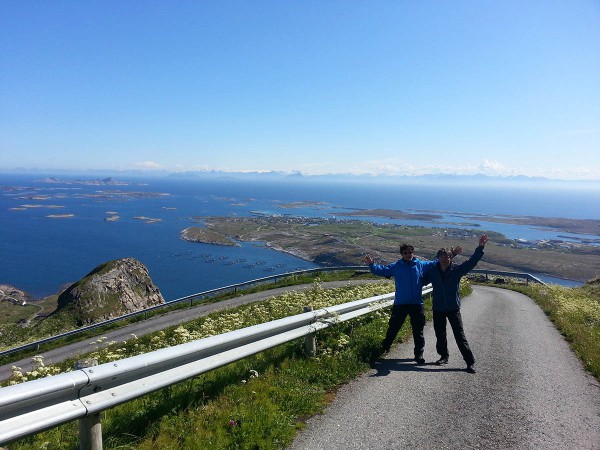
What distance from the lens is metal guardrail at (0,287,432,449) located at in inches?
114

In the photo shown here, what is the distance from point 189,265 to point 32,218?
4625 inches

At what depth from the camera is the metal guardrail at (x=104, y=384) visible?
290 centimetres

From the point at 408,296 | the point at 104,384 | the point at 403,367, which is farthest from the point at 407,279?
the point at 104,384

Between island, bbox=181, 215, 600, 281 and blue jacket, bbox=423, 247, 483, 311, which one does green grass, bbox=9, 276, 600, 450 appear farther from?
island, bbox=181, 215, 600, 281

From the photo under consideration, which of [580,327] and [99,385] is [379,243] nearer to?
[580,327]

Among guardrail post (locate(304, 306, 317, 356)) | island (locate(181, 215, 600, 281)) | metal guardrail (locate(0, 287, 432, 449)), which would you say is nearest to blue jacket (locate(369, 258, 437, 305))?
guardrail post (locate(304, 306, 317, 356))

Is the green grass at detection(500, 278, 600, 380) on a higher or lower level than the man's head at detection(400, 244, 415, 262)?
lower

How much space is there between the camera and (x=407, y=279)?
733 cm

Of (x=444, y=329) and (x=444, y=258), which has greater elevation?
(x=444, y=258)

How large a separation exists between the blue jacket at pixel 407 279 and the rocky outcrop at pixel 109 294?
37745mm

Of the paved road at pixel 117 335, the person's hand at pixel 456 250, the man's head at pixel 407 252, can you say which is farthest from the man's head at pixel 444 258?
the paved road at pixel 117 335

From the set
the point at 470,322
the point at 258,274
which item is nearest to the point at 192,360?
the point at 470,322

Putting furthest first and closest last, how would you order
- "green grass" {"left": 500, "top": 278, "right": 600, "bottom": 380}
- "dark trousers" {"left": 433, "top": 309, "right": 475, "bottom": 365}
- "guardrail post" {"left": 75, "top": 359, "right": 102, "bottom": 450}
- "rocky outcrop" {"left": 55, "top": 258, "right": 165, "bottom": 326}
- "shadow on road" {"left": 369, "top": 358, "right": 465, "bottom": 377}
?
"rocky outcrop" {"left": 55, "top": 258, "right": 165, "bottom": 326} < "green grass" {"left": 500, "top": 278, "right": 600, "bottom": 380} < "dark trousers" {"left": 433, "top": 309, "right": 475, "bottom": 365} < "shadow on road" {"left": 369, "top": 358, "right": 465, "bottom": 377} < "guardrail post" {"left": 75, "top": 359, "right": 102, "bottom": 450}

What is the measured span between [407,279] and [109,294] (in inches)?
1672
